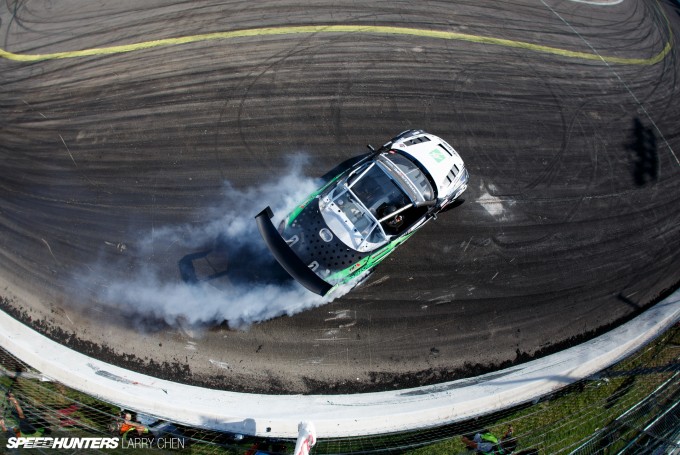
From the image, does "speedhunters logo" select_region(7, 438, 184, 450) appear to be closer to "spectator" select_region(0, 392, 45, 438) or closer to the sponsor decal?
"spectator" select_region(0, 392, 45, 438)

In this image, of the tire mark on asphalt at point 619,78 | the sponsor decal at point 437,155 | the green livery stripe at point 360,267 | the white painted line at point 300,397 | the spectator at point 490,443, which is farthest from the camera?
the tire mark on asphalt at point 619,78

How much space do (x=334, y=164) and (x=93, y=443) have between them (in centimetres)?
846

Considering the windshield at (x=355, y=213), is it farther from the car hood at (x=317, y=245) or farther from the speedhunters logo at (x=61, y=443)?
the speedhunters logo at (x=61, y=443)

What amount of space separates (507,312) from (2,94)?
52.5 feet

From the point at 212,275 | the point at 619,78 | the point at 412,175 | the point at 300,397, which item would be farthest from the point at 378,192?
the point at 619,78

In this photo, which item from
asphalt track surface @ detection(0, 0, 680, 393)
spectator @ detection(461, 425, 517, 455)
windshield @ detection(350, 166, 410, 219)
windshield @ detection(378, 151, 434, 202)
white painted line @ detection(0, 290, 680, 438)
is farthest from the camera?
asphalt track surface @ detection(0, 0, 680, 393)

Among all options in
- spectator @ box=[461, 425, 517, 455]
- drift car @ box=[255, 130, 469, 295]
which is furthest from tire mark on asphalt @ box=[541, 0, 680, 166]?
spectator @ box=[461, 425, 517, 455]

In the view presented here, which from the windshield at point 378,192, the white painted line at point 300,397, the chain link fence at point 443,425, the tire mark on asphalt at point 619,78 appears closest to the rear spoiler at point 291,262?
the windshield at point 378,192

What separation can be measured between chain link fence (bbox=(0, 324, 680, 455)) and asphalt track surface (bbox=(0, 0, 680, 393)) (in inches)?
42.8

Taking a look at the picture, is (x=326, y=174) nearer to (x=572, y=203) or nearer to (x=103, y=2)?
(x=572, y=203)

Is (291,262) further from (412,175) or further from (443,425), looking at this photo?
(443,425)

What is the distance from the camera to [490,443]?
8.92 meters

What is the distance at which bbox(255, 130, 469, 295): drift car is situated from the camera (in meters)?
8.66

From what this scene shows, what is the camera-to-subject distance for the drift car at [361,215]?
8.66 m
